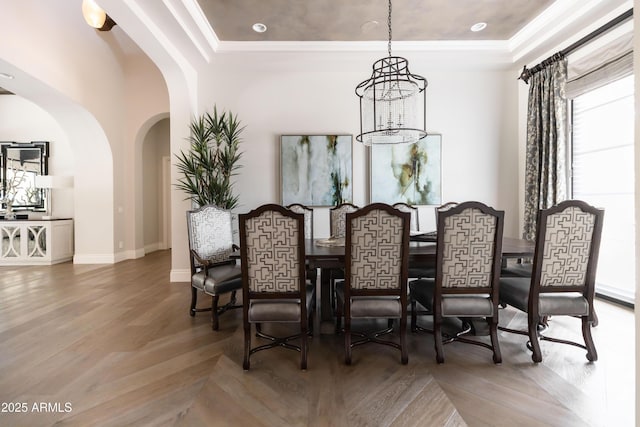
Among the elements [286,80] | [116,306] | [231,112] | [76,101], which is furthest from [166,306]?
[76,101]

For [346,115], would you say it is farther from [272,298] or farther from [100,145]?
[100,145]

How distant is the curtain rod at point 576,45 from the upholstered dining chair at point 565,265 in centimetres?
245

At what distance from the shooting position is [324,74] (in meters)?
4.48

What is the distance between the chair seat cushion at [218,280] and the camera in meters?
2.57

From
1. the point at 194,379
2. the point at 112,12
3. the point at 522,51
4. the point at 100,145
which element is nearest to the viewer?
the point at 194,379

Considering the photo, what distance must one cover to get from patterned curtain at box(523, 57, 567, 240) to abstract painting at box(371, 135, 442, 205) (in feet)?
3.75

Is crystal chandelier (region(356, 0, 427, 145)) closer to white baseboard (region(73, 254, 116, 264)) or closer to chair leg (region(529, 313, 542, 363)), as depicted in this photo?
chair leg (region(529, 313, 542, 363))

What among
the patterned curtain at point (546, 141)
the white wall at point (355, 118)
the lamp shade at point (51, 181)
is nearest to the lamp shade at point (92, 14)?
the white wall at point (355, 118)

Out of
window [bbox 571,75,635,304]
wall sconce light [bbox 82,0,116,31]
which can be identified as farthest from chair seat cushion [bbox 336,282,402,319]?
wall sconce light [bbox 82,0,116,31]

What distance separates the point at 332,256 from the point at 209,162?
259 cm

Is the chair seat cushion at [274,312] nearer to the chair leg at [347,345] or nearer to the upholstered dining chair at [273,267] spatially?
the upholstered dining chair at [273,267]

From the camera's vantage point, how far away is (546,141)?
374 centimetres

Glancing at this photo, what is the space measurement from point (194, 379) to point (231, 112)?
12.0 feet

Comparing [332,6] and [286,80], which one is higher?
[332,6]
